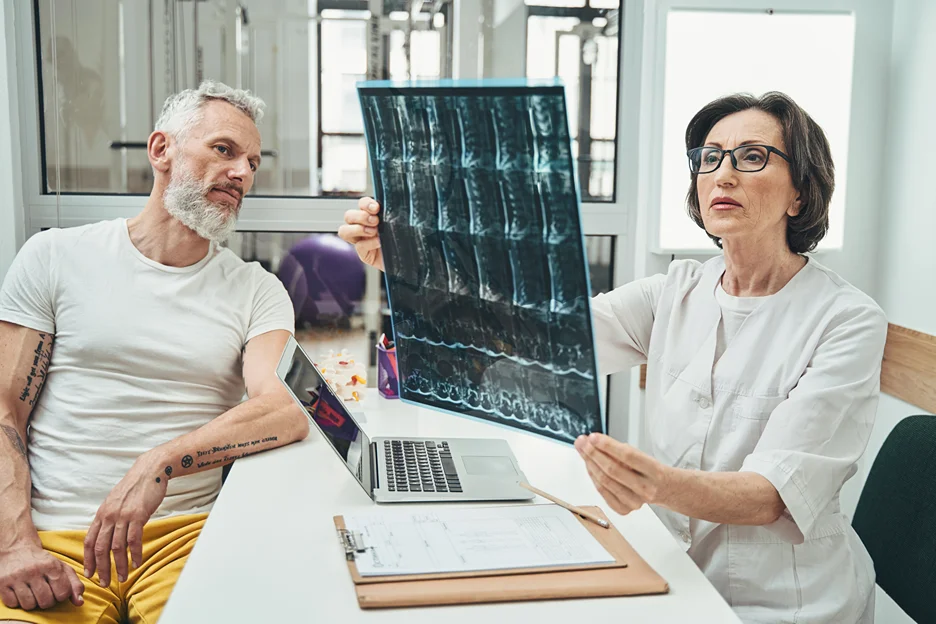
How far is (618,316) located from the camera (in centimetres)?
170

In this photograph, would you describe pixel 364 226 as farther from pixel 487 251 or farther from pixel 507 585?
pixel 507 585

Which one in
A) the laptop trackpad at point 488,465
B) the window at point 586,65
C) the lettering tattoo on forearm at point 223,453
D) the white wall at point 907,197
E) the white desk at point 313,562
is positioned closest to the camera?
the white desk at point 313,562

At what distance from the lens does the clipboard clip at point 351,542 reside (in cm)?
113

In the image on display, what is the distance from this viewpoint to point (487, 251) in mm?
1232

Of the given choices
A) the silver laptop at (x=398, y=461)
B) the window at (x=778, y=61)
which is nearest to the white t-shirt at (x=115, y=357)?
the silver laptop at (x=398, y=461)

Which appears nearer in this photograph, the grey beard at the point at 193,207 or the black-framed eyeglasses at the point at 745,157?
the black-framed eyeglasses at the point at 745,157

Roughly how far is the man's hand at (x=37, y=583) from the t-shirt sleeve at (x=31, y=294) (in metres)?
0.56

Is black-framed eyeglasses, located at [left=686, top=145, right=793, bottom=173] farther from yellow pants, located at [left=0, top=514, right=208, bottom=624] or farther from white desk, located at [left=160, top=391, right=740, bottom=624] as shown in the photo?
yellow pants, located at [left=0, top=514, right=208, bottom=624]

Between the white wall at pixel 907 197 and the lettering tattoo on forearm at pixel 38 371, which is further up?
the white wall at pixel 907 197

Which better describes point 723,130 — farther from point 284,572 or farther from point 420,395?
point 284,572

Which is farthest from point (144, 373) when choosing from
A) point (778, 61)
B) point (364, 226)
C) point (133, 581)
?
point (778, 61)

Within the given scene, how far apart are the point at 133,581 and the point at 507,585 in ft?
2.83

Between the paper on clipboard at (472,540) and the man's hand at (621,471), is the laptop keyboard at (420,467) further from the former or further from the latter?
the man's hand at (621,471)

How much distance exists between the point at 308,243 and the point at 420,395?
44.3 inches
